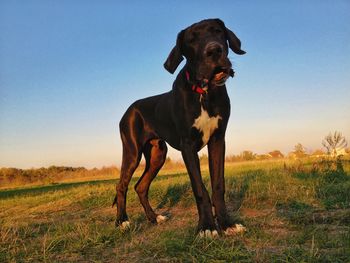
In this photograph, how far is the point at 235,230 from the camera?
3.88 meters

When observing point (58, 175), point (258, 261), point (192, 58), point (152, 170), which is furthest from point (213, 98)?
point (58, 175)

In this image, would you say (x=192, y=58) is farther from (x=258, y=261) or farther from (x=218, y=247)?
(x=258, y=261)

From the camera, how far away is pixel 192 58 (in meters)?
4.23

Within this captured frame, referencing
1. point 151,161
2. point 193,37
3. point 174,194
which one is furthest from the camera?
point 174,194

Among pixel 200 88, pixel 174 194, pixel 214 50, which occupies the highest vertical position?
pixel 214 50

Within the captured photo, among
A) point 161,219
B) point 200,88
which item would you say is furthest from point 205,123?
point 161,219

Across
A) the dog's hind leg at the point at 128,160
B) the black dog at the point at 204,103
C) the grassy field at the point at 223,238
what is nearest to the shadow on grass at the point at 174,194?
the grassy field at the point at 223,238

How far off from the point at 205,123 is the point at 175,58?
0.78m

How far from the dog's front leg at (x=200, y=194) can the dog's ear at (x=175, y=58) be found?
33.3 inches

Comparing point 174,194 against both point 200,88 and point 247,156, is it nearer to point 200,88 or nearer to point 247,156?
point 200,88

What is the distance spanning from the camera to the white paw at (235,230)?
383 cm

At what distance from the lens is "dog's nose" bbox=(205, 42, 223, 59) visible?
12.1ft

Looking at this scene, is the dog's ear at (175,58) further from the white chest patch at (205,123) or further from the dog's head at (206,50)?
the white chest patch at (205,123)

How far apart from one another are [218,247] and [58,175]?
2648 cm
